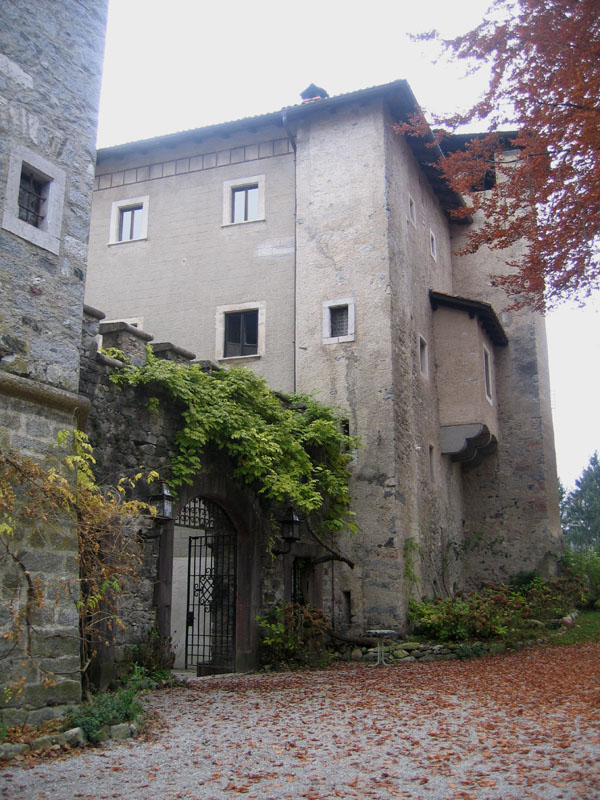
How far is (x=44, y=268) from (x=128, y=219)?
12.2 metres

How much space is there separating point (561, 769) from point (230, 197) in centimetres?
1471

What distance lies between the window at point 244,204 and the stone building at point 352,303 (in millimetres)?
43

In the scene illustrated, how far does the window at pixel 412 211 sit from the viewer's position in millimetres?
17719

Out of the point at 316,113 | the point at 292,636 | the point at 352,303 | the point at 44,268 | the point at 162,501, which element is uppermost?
the point at 316,113

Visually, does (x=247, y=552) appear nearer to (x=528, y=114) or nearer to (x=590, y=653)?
(x=590, y=653)

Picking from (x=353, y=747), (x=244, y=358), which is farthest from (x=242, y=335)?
(x=353, y=747)

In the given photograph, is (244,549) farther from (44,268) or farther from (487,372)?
(487,372)

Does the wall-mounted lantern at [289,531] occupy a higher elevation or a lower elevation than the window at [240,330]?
lower

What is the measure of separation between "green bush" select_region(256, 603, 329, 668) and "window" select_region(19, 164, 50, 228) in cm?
728

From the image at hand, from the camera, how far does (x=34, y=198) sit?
711 centimetres

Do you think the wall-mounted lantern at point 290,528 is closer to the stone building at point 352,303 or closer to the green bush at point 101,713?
the stone building at point 352,303

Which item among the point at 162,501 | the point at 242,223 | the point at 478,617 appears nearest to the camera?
the point at 162,501

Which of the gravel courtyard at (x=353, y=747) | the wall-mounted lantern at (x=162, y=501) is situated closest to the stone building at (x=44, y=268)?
the gravel courtyard at (x=353, y=747)

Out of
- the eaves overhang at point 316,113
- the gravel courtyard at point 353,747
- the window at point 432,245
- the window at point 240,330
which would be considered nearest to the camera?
the gravel courtyard at point 353,747
